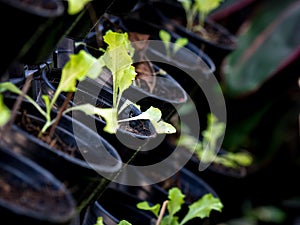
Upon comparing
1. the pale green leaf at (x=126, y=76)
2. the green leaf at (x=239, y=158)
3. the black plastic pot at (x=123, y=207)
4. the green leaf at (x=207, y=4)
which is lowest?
the green leaf at (x=239, y=158)

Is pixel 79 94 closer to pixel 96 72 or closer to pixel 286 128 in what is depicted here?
pixel 96 72

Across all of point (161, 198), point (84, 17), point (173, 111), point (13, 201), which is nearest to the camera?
point (13, 201)

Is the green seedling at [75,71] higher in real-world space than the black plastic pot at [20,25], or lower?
lower

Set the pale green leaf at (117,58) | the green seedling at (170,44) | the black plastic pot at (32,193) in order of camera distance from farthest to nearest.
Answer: the green seedling at (170,44) → the pale green leaf at (117,58) → the black plastic pot at (32,193)

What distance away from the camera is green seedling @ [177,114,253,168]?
1.85 meters

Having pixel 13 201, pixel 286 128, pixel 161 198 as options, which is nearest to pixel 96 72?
pixel 13 201

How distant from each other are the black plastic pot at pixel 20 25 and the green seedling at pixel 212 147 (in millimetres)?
1086

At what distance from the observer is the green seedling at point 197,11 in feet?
5.64

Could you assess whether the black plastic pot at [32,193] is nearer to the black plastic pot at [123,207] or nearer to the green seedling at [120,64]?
the green seedling at [120,64]

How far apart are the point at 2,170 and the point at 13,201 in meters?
0.05

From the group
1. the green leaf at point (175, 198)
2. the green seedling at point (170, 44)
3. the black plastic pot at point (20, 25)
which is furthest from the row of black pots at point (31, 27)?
the green seedling at point (170, 44)

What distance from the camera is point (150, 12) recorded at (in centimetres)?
181

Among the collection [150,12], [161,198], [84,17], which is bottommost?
[161,198]

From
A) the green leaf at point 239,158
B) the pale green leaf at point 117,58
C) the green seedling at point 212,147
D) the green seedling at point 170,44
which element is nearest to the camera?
the pale green leaf at point 117,58
